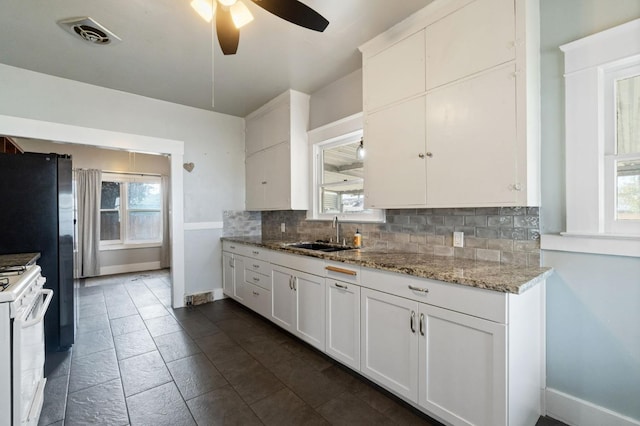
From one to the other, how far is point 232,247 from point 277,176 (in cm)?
113

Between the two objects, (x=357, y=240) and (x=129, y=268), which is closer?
(x=357, y=240)

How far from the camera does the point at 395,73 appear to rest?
2225 mm

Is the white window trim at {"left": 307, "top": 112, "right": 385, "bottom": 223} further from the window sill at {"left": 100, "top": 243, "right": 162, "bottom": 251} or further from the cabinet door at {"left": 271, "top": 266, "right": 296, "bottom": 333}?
the window sill at {"left": 100, "top": 243, "right": 162, "bottom": 251}

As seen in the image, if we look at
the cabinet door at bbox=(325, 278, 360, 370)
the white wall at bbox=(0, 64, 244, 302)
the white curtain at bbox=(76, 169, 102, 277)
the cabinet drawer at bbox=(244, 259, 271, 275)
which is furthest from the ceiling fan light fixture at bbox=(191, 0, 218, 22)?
the white curtain at bbox=(76, 169, 102, 277)

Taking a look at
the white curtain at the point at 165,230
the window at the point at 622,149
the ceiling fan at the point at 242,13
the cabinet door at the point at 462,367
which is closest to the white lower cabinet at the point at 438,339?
the cabinet door at the point at 462,367

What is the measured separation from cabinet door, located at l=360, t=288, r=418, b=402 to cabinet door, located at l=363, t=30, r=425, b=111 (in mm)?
1468

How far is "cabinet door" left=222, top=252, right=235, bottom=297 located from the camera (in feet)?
12.8

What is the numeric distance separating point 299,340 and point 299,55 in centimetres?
264

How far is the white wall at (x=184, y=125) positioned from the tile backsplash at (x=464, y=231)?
202 cm

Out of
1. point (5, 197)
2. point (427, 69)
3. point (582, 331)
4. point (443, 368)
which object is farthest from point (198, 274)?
point (582, 331)

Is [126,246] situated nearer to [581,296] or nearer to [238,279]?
[238,279]

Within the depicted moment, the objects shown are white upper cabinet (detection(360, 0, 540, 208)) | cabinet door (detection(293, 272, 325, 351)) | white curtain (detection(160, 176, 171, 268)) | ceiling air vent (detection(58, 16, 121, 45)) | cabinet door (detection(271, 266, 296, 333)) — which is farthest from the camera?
white curtain (detection(160, 176, 171, 268))

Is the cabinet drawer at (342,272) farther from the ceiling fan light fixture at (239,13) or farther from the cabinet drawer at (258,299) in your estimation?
the ceiling fan light fixture at (239,13)

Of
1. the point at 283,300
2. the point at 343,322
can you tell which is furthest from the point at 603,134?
the point at 283,300
